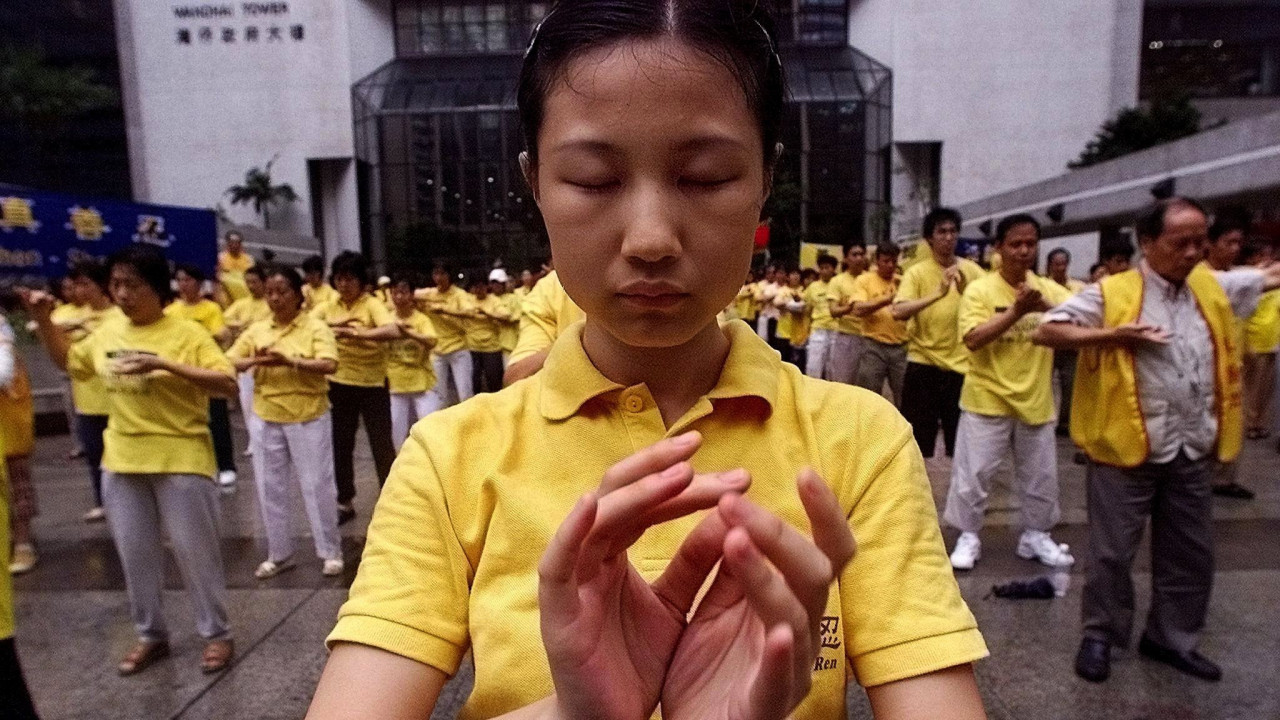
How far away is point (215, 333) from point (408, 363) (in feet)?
5.86

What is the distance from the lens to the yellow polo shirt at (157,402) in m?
3.95

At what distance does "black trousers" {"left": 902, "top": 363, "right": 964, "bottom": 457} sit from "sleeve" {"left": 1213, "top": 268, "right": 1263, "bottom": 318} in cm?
232

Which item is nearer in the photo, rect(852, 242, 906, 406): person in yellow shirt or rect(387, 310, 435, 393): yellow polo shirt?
rect(387, 310, 435, 393): yellow polo shirt

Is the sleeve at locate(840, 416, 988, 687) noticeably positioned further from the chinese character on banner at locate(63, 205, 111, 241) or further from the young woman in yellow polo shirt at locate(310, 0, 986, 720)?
the chinese character on banner at locate(63, 205, 111, 241)

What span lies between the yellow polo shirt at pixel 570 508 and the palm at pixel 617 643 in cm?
16

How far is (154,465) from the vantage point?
12.9 ft

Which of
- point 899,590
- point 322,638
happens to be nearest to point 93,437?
point 322,638

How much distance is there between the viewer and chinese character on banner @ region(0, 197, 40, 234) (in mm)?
6965

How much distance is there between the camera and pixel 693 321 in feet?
3.41

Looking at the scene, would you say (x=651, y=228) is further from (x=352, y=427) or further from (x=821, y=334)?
(x=821, y=334)

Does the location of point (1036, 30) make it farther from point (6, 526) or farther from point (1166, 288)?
point (6, 526)

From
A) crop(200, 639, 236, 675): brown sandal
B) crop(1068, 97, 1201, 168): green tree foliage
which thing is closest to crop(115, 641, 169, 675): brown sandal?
crop(200, 639, 236, 675): brown sandal

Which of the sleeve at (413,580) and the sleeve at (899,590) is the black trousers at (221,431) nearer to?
the sleeve at (413,580)

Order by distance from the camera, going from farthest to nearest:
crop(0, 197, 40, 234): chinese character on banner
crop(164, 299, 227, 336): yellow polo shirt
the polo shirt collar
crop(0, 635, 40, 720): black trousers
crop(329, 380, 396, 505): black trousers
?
crop(164, 299, 227, 336): yellow polo shirt, crop(0, 197, 40, 234): chinese character on banner, crop(329, 380, 396, 505): black trousers, crop(0, 635, 40, 720): black trousers, the polo shirt collar
